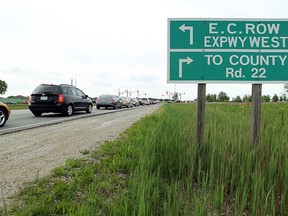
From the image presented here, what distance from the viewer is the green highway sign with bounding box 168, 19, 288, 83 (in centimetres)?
391

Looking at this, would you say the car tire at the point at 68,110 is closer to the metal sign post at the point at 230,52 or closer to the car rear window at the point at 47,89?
the car rear window at the point at 47,89

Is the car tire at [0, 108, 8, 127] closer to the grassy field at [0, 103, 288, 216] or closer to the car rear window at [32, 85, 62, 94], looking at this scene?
the car rear window at [32, 85, 62, 94]

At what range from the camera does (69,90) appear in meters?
15.0

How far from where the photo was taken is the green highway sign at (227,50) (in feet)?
12.8

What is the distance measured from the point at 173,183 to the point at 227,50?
2414mm

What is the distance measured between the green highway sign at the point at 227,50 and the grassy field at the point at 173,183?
3.30 ft

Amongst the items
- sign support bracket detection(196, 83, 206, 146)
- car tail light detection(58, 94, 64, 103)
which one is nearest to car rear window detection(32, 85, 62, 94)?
car tail light detection(58, 94, 64, 103)

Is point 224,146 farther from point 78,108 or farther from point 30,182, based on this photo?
point 78,108

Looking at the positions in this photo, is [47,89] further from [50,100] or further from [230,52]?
[230,52]

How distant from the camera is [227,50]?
3.93 meters

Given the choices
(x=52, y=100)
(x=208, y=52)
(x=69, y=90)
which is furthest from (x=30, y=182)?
(x=69, y=90)

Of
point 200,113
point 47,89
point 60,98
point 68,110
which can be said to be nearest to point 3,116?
point 60,98

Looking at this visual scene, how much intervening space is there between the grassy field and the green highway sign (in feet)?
3.30

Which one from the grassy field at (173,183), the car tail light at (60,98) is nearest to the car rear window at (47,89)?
the car tail light at (60,98)
